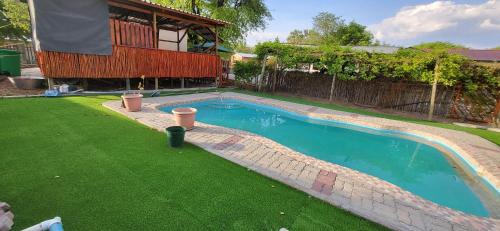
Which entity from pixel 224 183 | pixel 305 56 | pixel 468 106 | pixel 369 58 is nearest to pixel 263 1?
pixel 305 56

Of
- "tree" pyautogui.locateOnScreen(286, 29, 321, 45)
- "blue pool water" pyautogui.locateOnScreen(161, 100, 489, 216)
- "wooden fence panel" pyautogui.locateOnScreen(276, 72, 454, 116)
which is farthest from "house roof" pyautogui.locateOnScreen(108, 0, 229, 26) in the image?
"tree" pyautogui.locateOnScreen(286, 29, 321, 45)

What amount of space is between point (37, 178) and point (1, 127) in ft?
9.57

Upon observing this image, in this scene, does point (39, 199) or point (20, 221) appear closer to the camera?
point (20, 221)

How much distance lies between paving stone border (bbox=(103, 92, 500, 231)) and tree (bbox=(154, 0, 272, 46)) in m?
14.6

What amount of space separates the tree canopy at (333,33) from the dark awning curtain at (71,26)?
25338mm

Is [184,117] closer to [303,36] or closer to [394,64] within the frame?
[394,64]

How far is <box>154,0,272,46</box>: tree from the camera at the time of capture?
769 inches

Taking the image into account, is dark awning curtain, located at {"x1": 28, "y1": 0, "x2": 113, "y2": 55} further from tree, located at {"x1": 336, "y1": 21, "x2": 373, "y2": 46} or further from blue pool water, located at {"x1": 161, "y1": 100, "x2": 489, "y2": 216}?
tree, located at {"x1": 336, "y1": 21, "x2": 373, "y2": 46}

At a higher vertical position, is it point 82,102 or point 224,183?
point 82,102

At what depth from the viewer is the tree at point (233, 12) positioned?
1953cm

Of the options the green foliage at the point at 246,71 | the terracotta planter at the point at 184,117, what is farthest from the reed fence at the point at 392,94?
the terracotta planter at the point at 184,117

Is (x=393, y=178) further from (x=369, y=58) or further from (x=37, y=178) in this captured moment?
(x=369, y=58)

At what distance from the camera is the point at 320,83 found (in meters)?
13.8

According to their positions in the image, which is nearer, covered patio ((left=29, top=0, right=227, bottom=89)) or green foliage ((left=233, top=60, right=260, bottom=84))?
covered patio ((left=29, top=0, right=227, bottom=89))
